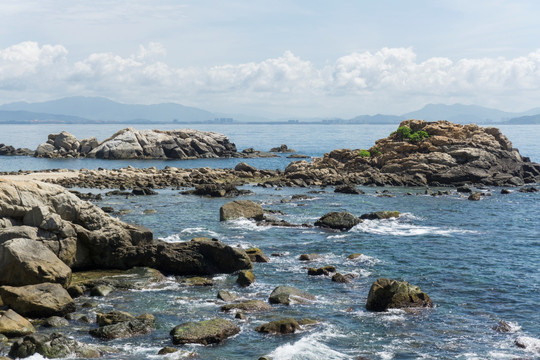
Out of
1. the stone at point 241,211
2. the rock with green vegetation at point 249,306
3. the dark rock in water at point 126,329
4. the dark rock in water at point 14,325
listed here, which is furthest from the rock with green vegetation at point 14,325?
the stone at point 241,211

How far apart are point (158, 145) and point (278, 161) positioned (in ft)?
98.3

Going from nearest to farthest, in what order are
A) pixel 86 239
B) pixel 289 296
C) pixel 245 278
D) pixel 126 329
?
pixel 126 329 → pixel 289 296 → pixel 245 278 → pixel 86 239

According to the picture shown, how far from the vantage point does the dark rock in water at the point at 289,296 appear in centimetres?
2603

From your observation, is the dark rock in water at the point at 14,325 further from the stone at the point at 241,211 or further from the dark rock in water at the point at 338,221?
the dark rock in water at the point at 338,221

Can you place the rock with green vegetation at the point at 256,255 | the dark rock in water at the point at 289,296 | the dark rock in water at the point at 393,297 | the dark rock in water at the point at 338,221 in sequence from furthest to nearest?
the dark rock in water at the point at 338,221 → the rock with green vegetation at the point at 256,255 → the dark rock in water at the point at 289,296 → the dark rock in water at the point at 393,297

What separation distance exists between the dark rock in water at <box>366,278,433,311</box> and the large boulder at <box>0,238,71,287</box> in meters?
14.5

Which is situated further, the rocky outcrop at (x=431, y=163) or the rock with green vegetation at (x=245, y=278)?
the rocky outcrop at (x=431, y=163)

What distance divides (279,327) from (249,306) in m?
3.05

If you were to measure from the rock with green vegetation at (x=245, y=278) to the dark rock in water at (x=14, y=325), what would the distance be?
35.5ft

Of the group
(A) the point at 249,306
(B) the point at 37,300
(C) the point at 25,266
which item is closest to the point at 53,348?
(B) the point at 37,300

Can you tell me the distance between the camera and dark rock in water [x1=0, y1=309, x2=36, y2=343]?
68.3ft

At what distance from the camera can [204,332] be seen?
21328 mm

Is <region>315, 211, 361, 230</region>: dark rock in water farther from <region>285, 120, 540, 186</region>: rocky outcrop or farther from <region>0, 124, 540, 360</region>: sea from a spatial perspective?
<region>285, 120, 540, 186</region>: rocky outcrop

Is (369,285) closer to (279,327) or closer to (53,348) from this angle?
(279,327)
